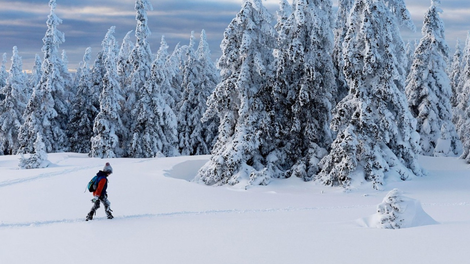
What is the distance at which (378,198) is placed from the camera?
1772 centimetres

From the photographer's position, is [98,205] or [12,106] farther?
[12,106]

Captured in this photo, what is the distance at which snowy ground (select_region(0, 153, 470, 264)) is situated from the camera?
8.45 m

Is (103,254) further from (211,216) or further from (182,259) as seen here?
(211,216)

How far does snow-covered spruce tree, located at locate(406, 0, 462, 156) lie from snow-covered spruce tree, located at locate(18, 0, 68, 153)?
33327mm

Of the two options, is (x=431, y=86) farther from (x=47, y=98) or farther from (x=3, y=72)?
(x=3, y=72)

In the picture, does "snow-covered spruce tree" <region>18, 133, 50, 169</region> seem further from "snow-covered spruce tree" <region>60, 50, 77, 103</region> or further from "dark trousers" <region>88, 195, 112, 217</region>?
"snow-covered spruce tree" <region>60, 50, 77, 103</region>

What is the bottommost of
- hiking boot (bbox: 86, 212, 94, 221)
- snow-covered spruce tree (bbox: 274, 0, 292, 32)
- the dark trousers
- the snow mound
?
hiking boot (bbox: 86, 212, 94, 221)

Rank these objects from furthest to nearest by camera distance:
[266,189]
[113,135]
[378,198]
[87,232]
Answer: [113,135], [266,189], [378,198], [87,232]

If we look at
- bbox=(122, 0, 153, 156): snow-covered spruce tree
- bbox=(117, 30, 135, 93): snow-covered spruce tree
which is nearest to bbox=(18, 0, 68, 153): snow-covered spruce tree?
bbox=(117, 30, 135, 93): snow-covered spruce tree

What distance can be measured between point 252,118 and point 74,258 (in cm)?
1436

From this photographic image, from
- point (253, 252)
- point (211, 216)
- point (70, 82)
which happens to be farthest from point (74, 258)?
point (70, 82)

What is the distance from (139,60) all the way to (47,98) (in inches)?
469

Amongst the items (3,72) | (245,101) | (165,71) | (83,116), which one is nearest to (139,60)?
(165,71)

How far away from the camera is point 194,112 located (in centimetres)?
4256
